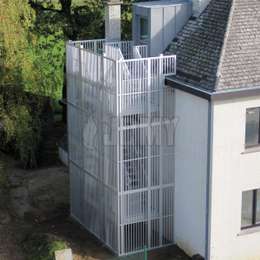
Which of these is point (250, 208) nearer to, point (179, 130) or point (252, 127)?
point (252, 127)

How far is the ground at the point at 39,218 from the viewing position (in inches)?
917

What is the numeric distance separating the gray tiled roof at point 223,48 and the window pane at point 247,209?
3654 mm

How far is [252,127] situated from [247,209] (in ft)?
8.95

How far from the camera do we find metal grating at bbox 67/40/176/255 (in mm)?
21938

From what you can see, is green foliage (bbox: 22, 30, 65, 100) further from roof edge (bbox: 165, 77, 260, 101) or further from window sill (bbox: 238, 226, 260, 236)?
window sill (bbox: 238, 226, 260, 236)

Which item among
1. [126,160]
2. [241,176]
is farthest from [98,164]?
[241,176]

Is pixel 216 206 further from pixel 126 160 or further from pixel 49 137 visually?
pixel 49 137

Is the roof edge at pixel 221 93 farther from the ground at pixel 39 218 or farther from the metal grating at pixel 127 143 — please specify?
the ground at pixel 39 218

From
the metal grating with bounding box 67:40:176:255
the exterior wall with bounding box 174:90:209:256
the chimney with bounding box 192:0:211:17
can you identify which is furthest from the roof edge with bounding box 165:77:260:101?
the chimney with bounding box 192:0:211:17

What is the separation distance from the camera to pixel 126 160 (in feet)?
73.4

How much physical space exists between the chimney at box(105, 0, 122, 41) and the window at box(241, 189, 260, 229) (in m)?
7.68

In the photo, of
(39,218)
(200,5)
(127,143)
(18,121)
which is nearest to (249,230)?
(127,143)

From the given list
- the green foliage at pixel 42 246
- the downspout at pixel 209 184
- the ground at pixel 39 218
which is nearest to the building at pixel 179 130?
the downspout at pixel 209 184

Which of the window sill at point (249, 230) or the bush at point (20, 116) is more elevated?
the bush at point (20, 116)
